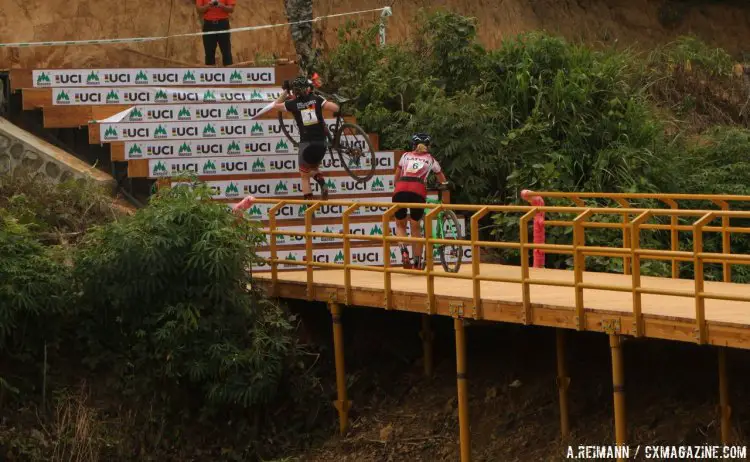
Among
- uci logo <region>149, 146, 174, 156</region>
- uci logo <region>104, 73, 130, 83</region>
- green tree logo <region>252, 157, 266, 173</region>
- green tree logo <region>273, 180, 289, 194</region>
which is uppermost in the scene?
uci logo <region>104, 73, 130, 83</region>

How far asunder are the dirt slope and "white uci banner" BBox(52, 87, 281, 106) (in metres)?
3.59

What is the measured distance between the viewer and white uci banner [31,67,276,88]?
23.7 metres

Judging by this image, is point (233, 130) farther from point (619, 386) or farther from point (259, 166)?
point (619, 386)

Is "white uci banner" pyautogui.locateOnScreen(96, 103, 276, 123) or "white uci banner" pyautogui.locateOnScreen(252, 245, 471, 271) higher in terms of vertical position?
"white uci banner" pyautogui.locateOnScreen(96, 103, 276, 123)

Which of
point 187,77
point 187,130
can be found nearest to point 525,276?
point 187,130

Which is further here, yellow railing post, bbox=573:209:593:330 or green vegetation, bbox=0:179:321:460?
green vegetation, bbox=0:179:321:460

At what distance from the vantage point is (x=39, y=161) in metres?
21.9

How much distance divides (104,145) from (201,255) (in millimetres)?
6689

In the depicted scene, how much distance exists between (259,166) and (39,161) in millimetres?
3228

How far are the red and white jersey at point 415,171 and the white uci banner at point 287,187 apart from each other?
4249mm

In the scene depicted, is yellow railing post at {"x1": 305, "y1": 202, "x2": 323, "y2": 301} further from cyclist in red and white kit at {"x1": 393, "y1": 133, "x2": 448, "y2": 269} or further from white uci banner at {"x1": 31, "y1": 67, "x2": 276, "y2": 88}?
white uci banner at {"x1": 31, "y1": 67, "x2": 276, "y2": 88}

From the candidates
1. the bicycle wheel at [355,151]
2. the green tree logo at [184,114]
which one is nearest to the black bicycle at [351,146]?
the bicycle wheel at [355,151]

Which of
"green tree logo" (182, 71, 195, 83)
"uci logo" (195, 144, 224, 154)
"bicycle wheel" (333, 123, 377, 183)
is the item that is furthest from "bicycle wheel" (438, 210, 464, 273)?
"green tree logo" (182, 71, 195, 83)

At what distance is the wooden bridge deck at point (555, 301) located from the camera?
45.1 ft
